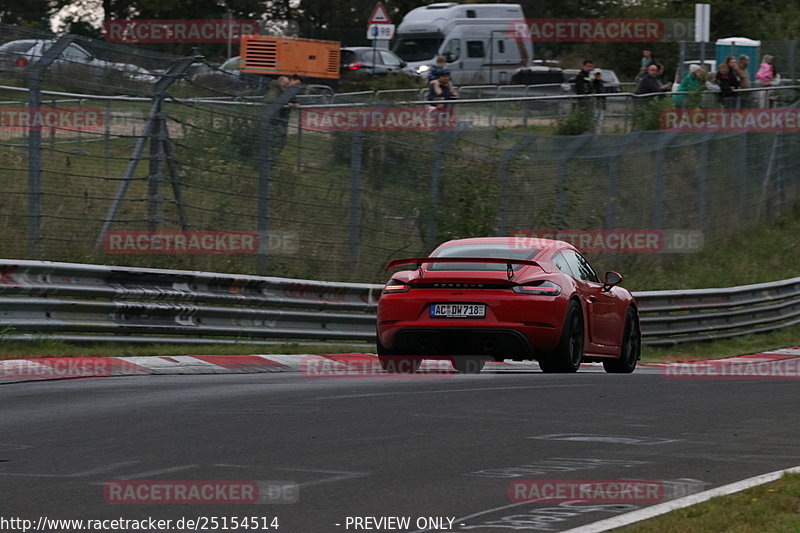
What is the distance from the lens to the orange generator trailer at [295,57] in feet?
132

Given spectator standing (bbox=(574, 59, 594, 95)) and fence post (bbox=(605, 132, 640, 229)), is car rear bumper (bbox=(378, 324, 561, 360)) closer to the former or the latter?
fence post (bbox=(605, 132, 640, 229))

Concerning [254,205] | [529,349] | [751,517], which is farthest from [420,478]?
[254,205]

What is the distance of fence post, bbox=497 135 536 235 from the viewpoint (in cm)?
2200

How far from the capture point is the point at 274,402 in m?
10.6

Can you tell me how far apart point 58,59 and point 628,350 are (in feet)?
21.5

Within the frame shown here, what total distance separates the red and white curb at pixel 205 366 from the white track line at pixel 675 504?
6388 mm

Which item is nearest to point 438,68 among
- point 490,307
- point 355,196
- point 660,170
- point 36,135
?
point 660,170

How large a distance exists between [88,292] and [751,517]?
9031mm

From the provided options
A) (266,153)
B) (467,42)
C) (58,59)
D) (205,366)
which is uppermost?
(467,42)

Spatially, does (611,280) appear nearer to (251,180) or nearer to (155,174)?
(251,180)

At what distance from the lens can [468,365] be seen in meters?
15.0

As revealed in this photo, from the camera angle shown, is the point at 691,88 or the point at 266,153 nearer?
the point at 266,153

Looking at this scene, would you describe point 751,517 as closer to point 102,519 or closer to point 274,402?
point 102,519

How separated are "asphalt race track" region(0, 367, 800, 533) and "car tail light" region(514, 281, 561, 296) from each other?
2.59ft
